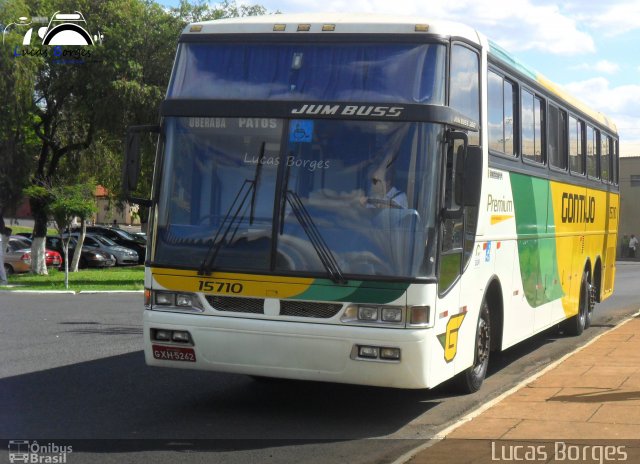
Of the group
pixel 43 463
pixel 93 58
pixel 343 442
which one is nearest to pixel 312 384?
pixel 343 442

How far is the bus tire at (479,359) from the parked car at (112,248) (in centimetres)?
3223

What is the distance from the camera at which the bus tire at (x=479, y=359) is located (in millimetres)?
9750

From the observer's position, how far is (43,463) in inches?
272

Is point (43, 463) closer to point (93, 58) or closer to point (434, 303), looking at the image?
point (434, 303)

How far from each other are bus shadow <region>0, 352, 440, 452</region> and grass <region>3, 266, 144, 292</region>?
16343 millimetres

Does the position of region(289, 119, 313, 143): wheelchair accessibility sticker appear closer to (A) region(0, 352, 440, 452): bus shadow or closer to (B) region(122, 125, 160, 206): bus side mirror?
(B) region(122, 125, 160, 206): bus side mirror

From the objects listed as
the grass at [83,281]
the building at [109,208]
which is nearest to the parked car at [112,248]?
the building at [109,208]

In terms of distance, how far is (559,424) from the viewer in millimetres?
8070

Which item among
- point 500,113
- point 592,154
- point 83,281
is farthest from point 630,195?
point 500,113

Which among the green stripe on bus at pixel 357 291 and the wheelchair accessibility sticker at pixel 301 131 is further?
the wheelchair accessibility sticker at pixel 301 131

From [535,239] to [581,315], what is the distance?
4012 mm

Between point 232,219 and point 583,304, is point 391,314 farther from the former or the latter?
point 583,304

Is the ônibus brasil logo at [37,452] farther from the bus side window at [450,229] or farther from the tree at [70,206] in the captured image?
A: the tree at [70,206]

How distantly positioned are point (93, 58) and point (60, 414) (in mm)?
24638
